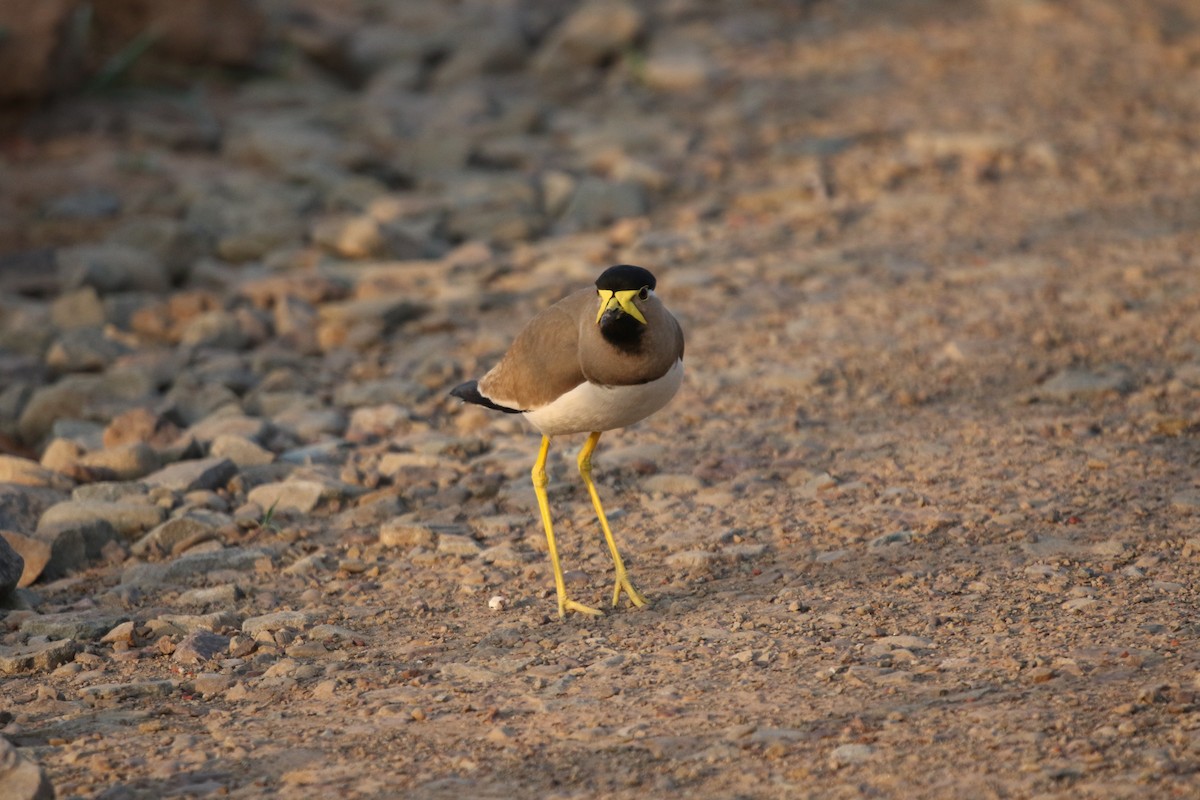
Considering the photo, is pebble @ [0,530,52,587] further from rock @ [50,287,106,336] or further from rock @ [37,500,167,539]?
rock @ [50,287,106,336]

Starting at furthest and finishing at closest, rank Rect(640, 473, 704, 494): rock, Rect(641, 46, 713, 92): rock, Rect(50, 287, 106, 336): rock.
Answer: Rect(641, 46, 713, 92): rock < Rect(50, 287, 106, 336): rock < Rect(640, 473, 704, 494): rock

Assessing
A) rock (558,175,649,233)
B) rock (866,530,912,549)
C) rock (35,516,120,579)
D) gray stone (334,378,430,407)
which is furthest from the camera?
rock (558,175,649,233)

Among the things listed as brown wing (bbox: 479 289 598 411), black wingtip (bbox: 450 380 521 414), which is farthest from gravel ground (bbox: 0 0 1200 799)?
brown wing (bbox: 479 289 598 411)

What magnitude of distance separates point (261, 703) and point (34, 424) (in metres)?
3.80

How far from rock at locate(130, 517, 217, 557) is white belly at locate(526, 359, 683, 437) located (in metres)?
1.78

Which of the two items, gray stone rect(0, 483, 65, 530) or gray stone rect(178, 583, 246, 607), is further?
gray stone rect(0, 483, 65, 530)

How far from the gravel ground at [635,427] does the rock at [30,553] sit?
2 cm

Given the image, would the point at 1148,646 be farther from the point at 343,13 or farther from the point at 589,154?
the point at 343,13

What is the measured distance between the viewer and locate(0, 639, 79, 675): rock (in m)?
5.23

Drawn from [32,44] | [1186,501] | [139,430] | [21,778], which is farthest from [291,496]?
[32,44]

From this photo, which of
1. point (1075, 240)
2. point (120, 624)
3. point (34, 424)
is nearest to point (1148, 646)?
point (120, 624)

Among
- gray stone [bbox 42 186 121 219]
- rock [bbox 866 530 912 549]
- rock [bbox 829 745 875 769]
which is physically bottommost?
rock [bbox 829 745 875 769]

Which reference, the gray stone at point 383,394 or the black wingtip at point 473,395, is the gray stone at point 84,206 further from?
the black wingtip at point 473,395

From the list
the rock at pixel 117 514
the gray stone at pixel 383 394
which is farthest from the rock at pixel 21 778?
the gray stone at pixel 383 394
